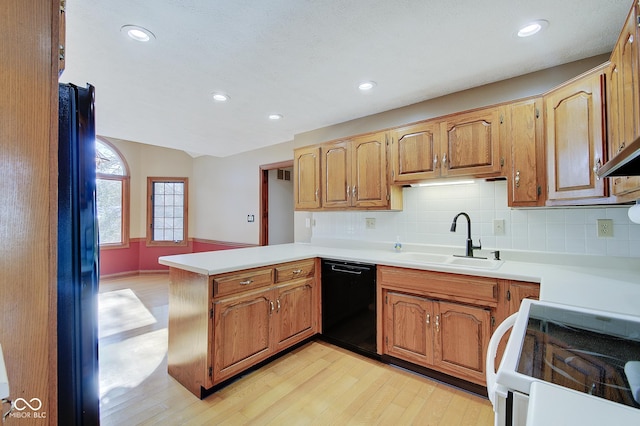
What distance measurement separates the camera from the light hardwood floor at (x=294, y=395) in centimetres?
173

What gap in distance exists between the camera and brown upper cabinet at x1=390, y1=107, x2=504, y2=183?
83.7 inches

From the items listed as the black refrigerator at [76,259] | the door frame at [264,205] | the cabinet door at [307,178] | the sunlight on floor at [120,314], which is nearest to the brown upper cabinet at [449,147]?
the cabinet door at [307,178]

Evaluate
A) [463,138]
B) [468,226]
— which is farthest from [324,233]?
[463,138]

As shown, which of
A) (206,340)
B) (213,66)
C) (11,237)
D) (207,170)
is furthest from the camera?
(207,170)

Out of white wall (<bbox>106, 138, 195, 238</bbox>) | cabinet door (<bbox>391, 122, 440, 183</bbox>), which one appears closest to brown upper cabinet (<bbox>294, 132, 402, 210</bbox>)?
cabinet door (<bbox>391, 122, 440, 183</bbox>)

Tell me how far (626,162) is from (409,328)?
5.81 ft

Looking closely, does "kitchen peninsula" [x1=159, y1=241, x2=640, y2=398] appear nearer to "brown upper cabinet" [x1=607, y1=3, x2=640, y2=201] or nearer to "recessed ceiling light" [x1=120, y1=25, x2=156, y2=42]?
"brown upper cabinet" [x1=607, y1=3, x2=640, y2=201]

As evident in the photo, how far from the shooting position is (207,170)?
18.6ft

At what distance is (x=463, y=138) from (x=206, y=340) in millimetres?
2394

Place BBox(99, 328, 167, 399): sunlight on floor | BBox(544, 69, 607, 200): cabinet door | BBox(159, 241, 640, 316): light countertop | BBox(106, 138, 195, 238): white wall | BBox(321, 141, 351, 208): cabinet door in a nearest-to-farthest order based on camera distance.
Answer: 1. BBox(159, 241, 640, 316): light countertop
2. BBox(544, 69, 607, 200): cabinet door
3. BBox(99, 328, 167, 399): sunlight on floor
4. BBox(321, 141, 351, 208): cabinet door
5. BBox(106, 138, 195, 238): white wall

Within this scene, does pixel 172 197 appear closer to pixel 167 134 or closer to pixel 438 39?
pixel 167 134

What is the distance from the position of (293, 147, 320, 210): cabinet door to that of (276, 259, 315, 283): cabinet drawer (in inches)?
29.2

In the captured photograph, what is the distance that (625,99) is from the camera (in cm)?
125

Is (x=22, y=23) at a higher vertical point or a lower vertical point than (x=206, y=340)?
higher
